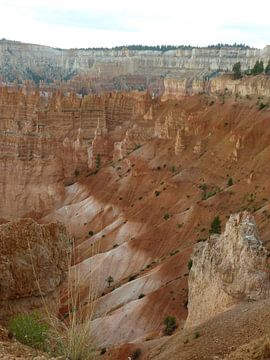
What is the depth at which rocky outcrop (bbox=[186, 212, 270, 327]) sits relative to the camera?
18594mm

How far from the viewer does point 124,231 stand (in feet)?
156

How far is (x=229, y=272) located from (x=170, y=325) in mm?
7351

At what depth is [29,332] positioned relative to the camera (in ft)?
36.8

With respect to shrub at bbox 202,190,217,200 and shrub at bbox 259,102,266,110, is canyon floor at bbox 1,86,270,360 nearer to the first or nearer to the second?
shrub at bbox 202,190,217,200

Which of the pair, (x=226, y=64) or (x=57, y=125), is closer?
(x=57, y=125)

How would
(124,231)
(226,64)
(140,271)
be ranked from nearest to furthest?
(140,271) → (124,231) → (226,64)

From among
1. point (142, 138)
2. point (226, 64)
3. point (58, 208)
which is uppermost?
point (226, 64)

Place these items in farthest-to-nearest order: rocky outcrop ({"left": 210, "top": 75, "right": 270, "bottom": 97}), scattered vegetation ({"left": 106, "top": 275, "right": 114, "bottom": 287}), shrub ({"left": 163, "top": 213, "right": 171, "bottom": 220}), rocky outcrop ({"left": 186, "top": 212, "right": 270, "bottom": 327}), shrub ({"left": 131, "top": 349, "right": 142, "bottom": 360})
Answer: rocky outcrop ({"left": 210, "top": 75, "right": 270, "bottom": 97}) → shrub ({"left": 163, "top": 213, "right": 171, "bottom": 220}) → scattered vegetation ({"left": 106, "top": 275, "right": 114, "bottom": 287}) → shrub ({"left": 131, "top": 349, "right": 142, "bottom": 360}) → rocky outcrop ({"left": 186, "top": 212, "right": 270, "bottom": 327})

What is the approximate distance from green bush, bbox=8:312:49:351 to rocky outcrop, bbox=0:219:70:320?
5.56ft

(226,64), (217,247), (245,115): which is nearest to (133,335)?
(217,247)

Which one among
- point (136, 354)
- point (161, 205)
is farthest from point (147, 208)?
point (136, 354)

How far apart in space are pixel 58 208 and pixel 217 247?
41.2 meters

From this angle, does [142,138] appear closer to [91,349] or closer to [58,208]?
[58,208]

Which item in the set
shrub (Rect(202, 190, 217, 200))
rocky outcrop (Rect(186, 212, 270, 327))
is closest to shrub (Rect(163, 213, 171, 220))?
shrub (Rect(202, 190, 217, 200))
